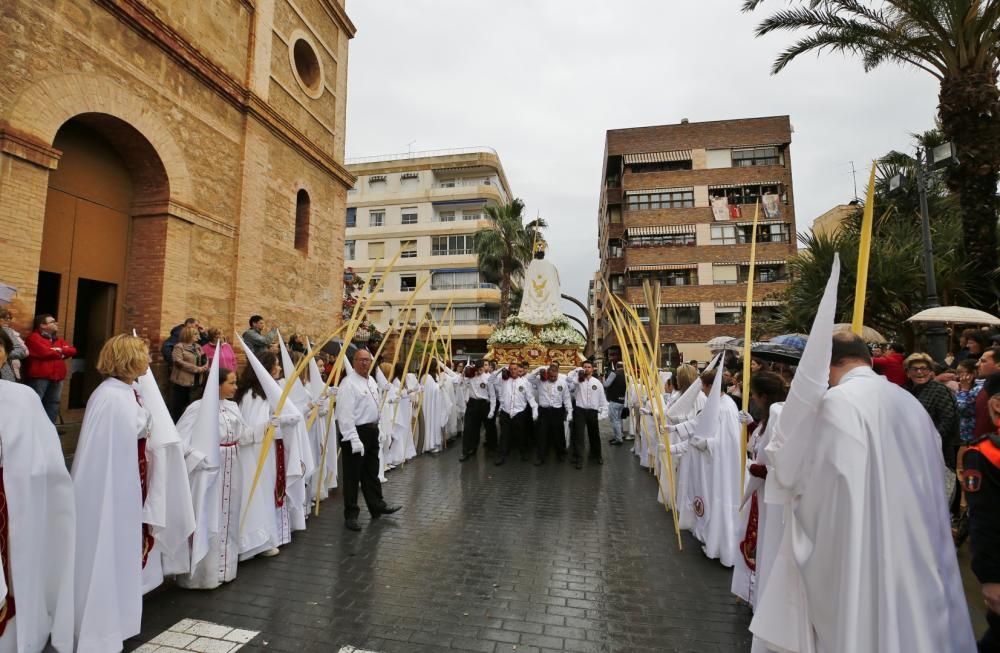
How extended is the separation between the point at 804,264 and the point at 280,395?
14.3 m

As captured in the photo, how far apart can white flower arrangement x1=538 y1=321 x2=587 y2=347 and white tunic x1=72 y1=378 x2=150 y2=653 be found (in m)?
11.2

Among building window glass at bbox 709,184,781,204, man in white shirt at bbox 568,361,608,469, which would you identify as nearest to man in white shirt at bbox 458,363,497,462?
man in white shirt at bbox 568,361,608,469

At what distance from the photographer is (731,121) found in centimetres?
3922

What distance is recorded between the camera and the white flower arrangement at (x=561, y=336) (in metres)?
14.0

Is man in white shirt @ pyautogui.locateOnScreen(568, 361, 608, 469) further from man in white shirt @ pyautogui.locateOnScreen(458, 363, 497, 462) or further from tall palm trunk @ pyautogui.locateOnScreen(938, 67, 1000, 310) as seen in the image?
tall palm trunk @ pyautogui.locateOnScreen(938, 67, 1000, 310)

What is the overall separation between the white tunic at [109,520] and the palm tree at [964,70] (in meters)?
14.4

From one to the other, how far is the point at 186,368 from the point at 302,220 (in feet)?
28.4

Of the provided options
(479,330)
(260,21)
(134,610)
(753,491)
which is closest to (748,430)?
(753,491)

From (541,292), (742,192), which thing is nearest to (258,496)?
(541,292)

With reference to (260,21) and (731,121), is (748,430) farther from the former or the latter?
(731,121)

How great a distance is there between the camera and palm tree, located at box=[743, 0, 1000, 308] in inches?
409

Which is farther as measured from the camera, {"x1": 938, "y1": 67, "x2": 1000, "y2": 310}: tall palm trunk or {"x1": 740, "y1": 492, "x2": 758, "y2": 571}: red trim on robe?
{"x1": 938, "y1": 67, "x2": 1000, "y2": 310}: tall palm trunk

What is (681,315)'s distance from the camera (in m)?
37.8

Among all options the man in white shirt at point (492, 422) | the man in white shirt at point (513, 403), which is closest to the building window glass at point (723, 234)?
the man in white shirt at point (492, 422)
